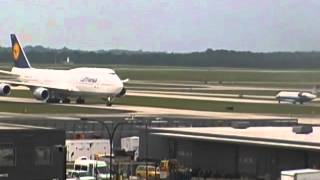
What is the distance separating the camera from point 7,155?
1800 inches

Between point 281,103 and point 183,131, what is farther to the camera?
point 281,103

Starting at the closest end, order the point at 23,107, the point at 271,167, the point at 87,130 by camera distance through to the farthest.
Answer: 1. the point at 271,167
2. the point at 87,130
3. the point at 23,107

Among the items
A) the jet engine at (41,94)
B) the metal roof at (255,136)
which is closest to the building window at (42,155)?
the metal roof at (255,136)

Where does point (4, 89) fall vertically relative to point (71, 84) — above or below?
below

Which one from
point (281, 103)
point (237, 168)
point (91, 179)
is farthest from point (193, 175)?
point (281, 103)

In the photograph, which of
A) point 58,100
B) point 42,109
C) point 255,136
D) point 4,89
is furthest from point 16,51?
point 255,136

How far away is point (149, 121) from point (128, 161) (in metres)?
25.6

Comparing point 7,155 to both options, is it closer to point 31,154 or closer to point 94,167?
point 31,154

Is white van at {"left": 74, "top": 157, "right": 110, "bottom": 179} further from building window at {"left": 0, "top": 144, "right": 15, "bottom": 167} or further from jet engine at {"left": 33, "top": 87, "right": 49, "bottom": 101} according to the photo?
jet engine at {"left": 33, "top": 87, "right": 49, "bottom": 101}

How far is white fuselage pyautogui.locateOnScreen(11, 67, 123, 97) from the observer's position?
424 feet

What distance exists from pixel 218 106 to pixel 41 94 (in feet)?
95.6

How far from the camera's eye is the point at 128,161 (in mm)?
63375

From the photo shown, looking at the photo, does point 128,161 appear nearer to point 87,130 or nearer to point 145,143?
point 145,143

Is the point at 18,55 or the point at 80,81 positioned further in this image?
the point at 18,55
